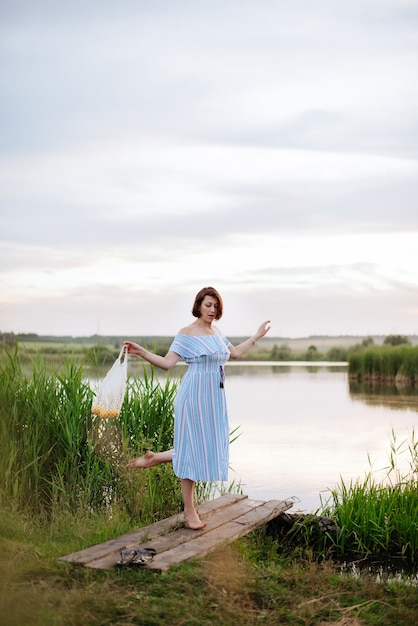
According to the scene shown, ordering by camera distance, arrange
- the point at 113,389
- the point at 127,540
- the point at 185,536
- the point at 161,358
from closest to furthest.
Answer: the point at 127,540
the point at 185,536
the point at 161,358
the point at 113,389

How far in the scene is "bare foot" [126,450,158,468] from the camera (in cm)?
568

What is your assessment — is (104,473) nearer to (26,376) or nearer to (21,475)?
(21,475)

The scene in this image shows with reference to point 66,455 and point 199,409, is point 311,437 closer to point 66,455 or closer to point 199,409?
point 66,455

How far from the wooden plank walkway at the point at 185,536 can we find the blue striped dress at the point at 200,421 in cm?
37

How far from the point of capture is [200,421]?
5137mm

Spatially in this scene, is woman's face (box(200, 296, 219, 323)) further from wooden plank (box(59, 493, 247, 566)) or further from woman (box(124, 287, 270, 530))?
wooden plank (box(59, 493, 247, 566))

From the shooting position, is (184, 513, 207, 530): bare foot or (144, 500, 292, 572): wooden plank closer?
(144, 500, 292, 572): wooden plank

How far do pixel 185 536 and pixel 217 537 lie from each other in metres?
0.21

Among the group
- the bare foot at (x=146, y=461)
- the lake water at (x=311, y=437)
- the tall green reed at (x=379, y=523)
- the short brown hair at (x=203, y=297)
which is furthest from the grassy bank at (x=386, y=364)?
the short brown hair at (x=203, y=297)

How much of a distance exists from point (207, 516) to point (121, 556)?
1.40 metres

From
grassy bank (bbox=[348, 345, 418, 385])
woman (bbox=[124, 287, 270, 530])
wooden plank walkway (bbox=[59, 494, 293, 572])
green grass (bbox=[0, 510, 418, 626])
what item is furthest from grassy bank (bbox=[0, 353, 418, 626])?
grassy bank (bbox=[348, 345, 418, 385])

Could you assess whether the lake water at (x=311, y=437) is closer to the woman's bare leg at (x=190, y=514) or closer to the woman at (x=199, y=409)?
the woman at (x=199, y=409)

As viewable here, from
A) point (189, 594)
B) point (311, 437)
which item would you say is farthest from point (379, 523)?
point (311, 437)

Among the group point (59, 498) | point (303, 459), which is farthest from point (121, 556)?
point (303, 459)
